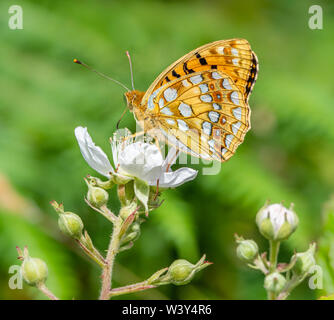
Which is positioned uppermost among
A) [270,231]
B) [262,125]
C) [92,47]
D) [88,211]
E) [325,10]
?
[325,10]

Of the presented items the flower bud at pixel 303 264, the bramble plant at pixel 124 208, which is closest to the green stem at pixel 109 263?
the bramble plant at pixel 124 208

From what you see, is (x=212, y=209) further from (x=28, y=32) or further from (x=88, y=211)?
(x=28, y=32)

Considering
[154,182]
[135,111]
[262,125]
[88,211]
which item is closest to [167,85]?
[135,111]

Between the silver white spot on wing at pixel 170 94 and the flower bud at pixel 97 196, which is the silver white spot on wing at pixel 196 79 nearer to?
the silver white spot on wing at pixel 170 94

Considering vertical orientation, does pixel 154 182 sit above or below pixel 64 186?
below

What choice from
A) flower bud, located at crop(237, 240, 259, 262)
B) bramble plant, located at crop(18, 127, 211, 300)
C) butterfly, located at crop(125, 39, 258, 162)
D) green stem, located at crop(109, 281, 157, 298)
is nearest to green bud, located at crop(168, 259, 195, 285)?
bramble plant, located at crop(18, 127, 211, 300)

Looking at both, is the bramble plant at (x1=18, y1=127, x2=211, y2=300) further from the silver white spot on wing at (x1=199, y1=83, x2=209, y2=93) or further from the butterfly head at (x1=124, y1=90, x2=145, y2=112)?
the silver white spot on wing at (x1=199, y1=83, x2=209, y2=93)
